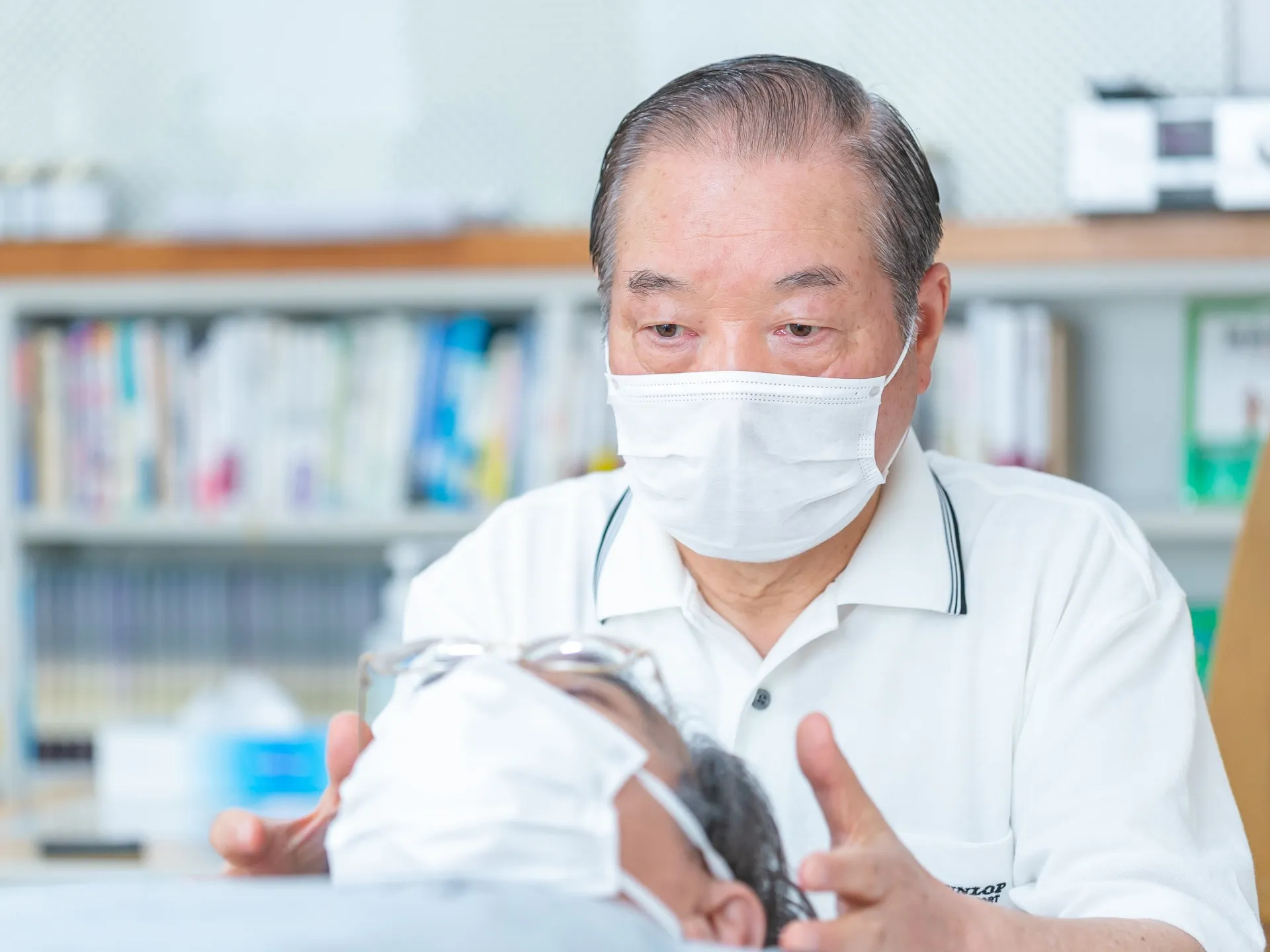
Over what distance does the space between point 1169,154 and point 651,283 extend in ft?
4.45

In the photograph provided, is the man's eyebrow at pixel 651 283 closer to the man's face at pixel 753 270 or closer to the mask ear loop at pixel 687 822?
the man's face at pixel 753 270

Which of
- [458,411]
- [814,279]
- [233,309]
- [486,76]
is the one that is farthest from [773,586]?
[486,76]

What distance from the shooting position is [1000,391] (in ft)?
8.13

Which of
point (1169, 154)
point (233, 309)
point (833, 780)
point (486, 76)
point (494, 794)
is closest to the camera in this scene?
point (494, 794)

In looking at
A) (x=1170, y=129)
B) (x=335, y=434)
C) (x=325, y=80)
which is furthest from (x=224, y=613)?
(x=1170, y=129)

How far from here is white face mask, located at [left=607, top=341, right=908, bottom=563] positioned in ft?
4.06

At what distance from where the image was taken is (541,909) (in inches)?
25.4

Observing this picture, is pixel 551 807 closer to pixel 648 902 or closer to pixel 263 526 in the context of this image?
pixel 648 902

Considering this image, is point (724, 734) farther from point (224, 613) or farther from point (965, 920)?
point (224, 613)

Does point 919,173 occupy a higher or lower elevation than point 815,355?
higher

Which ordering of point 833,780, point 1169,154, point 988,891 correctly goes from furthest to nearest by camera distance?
point 1169,154
point 988,891
point 833,780

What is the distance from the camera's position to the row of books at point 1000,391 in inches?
97.3

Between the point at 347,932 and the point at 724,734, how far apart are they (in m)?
0.74

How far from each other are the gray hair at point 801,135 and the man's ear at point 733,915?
2.01 feet
